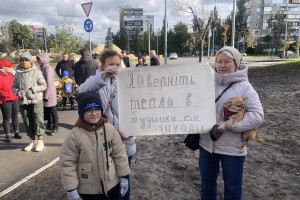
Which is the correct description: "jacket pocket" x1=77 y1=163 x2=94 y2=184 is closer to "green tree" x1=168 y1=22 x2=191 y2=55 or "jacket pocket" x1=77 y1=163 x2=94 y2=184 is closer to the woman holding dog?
the woman holding dog

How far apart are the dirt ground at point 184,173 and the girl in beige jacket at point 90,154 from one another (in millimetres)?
1128

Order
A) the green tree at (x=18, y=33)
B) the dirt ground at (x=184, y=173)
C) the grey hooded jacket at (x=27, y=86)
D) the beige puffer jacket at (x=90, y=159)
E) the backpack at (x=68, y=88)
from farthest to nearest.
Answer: the green tree at (x=18, y=33)
the backpack at (x=68, y=88)
the grey hooded jacket at (x=27, y=86)
the dirt ground at (x=184, y=173)
the beige puffer jacket at (x=90, y=159)

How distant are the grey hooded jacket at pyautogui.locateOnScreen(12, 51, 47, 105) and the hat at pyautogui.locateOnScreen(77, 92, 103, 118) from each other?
2.94m

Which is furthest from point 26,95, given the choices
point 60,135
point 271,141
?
point 271,141

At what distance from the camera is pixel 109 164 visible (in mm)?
2062

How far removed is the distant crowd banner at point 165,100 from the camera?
2.05 meters

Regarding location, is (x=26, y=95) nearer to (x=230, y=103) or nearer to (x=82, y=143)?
(x=82, y=143)

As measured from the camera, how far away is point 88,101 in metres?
1.98

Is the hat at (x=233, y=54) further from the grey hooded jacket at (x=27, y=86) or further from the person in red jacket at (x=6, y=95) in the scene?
the person in red jacket at (x=6, y=95)

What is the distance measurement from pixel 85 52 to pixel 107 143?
209 inches

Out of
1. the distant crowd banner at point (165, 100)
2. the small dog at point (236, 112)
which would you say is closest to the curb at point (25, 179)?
the distant crowd banner at point (165, 100)

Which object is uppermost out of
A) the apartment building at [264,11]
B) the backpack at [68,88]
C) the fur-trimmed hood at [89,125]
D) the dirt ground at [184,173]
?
the apartment building at [264,11]

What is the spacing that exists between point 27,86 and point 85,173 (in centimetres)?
321

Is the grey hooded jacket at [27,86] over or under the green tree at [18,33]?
under
